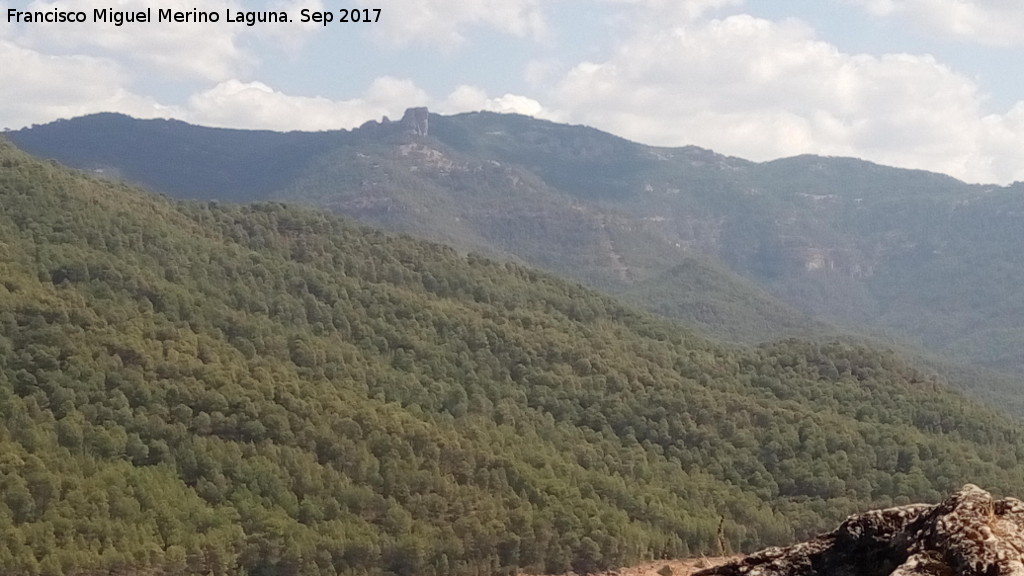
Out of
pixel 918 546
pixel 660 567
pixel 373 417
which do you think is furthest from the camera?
pixel 373 417

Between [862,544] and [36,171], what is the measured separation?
108 meters

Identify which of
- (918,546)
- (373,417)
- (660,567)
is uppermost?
(918,546)

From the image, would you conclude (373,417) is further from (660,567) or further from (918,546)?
(918,546)

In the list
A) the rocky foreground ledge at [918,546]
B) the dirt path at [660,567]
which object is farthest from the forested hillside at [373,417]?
the rocky foreground ledge at [918,546]

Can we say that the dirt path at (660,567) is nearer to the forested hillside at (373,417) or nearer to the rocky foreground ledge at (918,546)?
the forested hillside at (373,417)

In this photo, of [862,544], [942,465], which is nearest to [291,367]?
[942,465]

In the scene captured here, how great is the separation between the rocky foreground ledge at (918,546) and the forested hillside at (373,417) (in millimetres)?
54202

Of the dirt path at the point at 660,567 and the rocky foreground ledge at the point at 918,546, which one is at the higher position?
the rocky foreground ledge at the point at 918,546

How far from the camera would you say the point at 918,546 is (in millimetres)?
8633

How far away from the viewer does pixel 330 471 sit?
7312 cm

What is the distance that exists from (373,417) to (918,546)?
7174 cm

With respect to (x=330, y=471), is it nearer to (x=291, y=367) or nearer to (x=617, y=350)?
(x=291, y=367)

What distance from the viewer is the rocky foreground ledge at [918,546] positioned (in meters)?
8.14

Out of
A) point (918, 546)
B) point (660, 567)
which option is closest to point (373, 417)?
point (660, 567)
